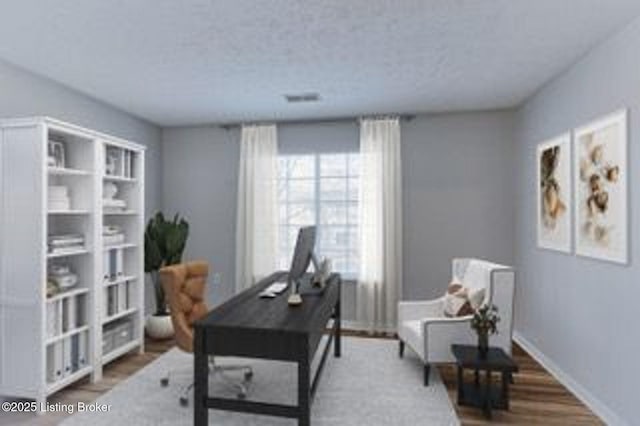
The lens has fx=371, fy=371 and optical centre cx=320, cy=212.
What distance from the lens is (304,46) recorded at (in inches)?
103

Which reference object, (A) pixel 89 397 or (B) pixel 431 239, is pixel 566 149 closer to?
(B) pixel 431 239

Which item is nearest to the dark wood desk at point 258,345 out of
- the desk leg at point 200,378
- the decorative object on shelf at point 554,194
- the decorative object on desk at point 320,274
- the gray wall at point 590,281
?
the desk leg at point 200,378

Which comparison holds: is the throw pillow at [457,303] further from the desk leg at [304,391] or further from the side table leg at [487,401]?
the desk leg at [304,391]

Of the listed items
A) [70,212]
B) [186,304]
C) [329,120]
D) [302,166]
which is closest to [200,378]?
[186,304]

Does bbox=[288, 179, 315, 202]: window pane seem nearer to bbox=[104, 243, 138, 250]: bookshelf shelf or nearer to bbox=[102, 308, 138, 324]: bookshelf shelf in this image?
bbox=[104, 243, 138, 250]: bookshelf shelf

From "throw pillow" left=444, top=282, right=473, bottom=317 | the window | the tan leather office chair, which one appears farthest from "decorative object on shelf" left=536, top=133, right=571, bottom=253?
the tan leather office chair

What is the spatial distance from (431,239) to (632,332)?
234cm

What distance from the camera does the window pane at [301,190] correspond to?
189 inches

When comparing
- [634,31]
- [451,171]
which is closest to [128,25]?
[634,31]

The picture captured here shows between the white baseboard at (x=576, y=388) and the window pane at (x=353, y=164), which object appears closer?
the white baseboard at (x=576, y=388)

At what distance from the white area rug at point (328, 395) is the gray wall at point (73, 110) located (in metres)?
2.35

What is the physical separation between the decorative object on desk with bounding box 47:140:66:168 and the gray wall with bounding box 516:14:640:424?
4060mm

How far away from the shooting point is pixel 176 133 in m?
5.09

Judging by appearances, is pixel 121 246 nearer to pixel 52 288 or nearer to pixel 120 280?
pixel 120 280
